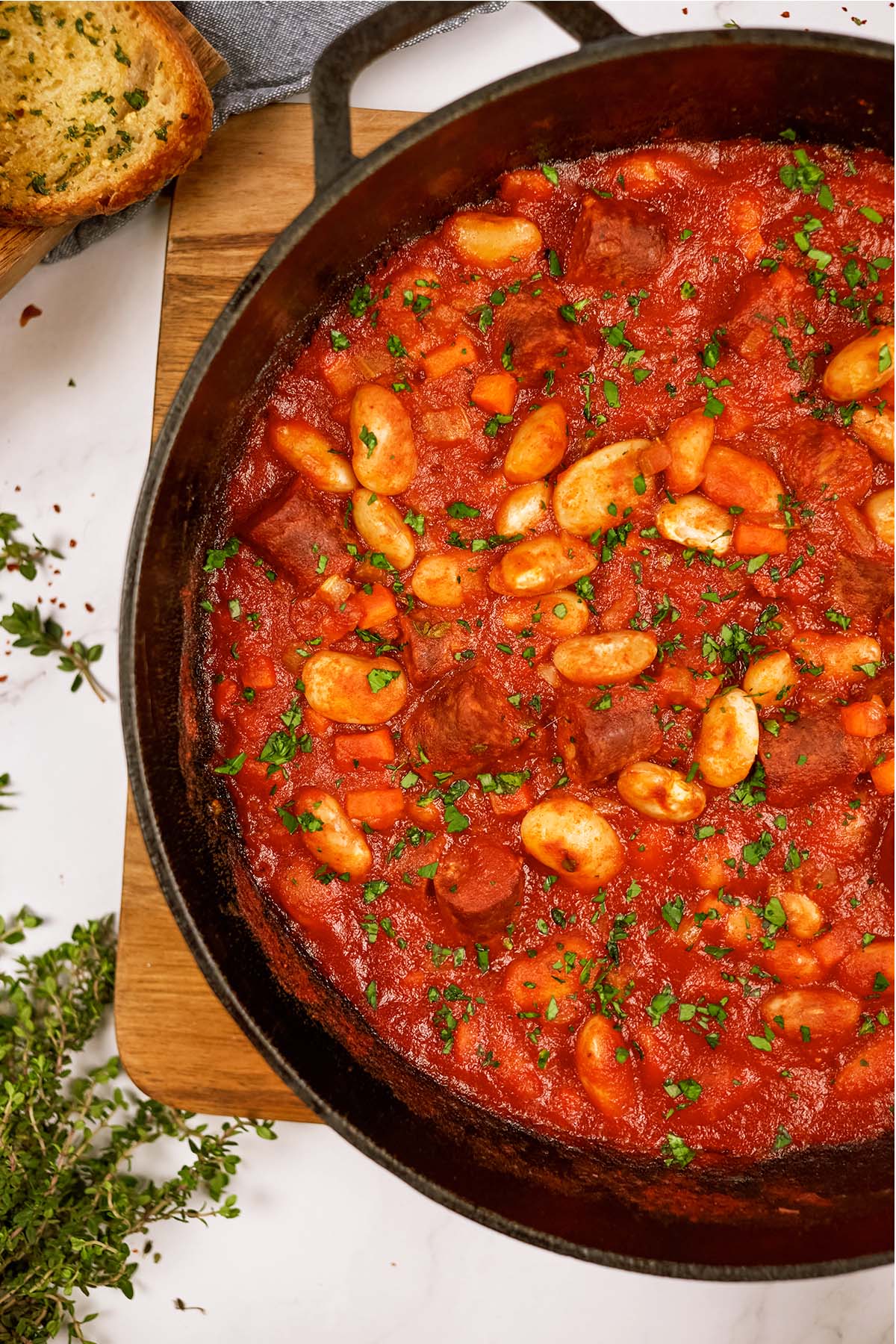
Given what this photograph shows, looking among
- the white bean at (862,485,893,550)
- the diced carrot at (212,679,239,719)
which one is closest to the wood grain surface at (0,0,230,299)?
the diced carrot at (212,679,239,719)

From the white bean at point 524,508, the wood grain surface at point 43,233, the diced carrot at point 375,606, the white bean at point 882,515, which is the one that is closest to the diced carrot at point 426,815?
the diced carrot at point 375,606

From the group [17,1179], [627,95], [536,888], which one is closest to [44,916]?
[17,1179]

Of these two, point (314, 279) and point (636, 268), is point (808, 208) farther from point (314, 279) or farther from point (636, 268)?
point (314, 279)

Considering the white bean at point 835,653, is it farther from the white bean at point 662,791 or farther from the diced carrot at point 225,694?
the diced carrot at point 225,694

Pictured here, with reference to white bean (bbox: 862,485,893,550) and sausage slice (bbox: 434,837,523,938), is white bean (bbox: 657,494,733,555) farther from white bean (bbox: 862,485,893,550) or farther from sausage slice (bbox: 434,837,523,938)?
sausage slice (bbox: 434,837,523,938)

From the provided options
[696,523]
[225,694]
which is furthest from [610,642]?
[225,694]

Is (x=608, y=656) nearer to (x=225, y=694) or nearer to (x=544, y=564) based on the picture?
(x=544, y=564)

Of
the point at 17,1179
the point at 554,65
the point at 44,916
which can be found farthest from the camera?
the point at 44,916
